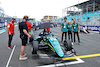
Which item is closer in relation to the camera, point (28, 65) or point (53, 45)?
point (28, 65)

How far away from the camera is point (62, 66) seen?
11.7 ft

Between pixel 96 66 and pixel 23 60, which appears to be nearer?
pixel 96 66

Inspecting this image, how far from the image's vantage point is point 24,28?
13.4 feet

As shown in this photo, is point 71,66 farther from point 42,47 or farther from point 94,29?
point 94,29

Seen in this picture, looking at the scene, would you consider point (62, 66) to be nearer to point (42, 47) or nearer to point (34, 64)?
point (34, 64)

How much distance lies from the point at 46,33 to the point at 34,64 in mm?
2188

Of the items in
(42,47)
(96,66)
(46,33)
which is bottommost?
(96,66)

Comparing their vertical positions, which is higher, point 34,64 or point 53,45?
point 53,45

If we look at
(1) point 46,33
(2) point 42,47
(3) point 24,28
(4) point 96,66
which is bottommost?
(4) point 96,66

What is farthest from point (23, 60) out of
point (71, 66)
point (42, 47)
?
point (71, 66)

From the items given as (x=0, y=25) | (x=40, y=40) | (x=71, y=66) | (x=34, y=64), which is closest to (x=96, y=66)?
(x=71, y=66)

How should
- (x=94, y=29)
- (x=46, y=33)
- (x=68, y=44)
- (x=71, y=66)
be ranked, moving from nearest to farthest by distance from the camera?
(x=71, y=66), (x=68, y=44), (x=46, y=33), (x=94, y=29)

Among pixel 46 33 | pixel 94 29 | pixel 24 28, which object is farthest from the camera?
pixel 94 29

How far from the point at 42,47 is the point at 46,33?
3.41ft
